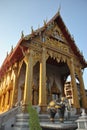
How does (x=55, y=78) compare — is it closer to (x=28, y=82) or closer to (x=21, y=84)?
(x=21, y=84)

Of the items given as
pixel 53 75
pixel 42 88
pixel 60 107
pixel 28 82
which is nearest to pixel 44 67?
pixel 42 88

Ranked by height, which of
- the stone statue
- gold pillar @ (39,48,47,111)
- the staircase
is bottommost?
the staircase

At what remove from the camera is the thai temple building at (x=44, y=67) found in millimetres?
8891

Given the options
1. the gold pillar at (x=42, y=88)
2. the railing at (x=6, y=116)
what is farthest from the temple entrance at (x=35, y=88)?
the railing at (x=6, y=116)

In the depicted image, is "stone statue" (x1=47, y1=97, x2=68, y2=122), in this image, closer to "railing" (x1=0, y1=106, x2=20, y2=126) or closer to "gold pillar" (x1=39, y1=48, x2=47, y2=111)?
"gold pillar" (x1=39, y1=48, x2=47, y2=111)

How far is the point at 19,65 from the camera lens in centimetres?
1102

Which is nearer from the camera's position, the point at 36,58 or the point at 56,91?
the point at 36,58

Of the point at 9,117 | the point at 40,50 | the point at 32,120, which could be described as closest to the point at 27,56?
the point at 40,50

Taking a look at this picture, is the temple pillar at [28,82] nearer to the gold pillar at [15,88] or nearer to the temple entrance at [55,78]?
the gold pillar at [15,88]

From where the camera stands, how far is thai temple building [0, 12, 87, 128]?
8891mm

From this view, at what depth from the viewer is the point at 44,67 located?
9414 mm

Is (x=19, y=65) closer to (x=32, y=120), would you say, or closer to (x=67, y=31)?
(x=67, y=31)

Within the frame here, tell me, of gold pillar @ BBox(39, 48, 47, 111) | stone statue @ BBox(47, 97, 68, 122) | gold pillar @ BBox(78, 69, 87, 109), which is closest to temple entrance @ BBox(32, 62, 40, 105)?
gold pillar @ BBox(39, 48, 47, 111)

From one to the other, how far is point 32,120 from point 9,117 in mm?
2907
